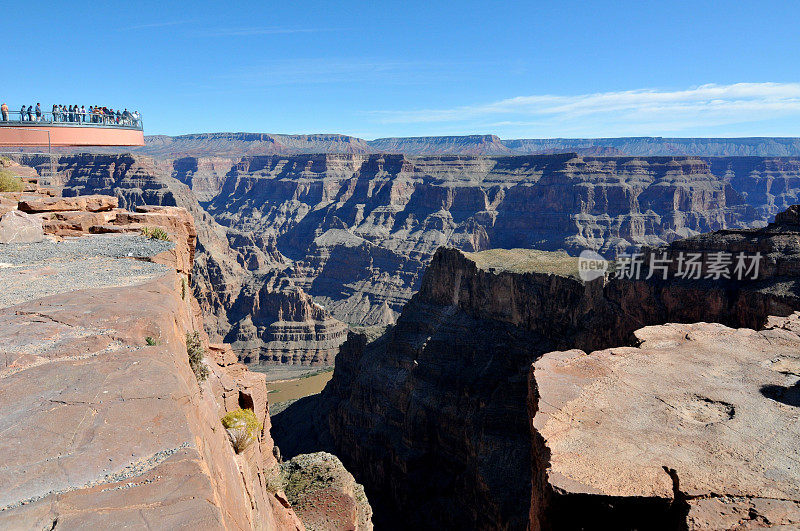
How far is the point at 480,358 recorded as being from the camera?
4572 centimetres

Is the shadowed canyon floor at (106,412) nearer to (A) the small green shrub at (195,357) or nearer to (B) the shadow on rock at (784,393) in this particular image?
(A) the small green shrub at (195,357)

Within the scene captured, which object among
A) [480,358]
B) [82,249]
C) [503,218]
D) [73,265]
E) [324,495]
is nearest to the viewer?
[73,265]

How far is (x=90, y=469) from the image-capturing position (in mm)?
5250

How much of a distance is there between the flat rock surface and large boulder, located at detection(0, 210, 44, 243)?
16.1 m

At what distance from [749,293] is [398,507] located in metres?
29.7

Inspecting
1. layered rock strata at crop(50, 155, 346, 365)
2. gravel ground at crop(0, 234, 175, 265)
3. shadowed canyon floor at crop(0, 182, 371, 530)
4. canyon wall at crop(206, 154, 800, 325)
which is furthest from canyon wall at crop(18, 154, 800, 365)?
shadowed canyon floor at crop(0, 182, 371, 530)

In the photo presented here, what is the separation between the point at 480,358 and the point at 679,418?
36147mm

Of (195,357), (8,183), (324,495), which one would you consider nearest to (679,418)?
(195,357)

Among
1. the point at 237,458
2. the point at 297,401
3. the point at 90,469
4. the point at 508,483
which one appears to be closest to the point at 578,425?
the point at 237,458

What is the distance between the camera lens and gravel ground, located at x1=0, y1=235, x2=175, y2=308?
1097cm

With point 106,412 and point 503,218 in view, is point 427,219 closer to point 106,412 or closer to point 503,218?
point 503,218

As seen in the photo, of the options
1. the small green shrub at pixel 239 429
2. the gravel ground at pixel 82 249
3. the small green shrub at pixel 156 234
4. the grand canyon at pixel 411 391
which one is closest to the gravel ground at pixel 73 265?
the gravel ground at pixel 82 249

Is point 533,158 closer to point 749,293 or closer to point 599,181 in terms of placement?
point 599,181

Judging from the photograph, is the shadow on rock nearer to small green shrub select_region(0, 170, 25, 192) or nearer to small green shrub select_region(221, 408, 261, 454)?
small green shrub select_region(221, 408, 261, 454)
